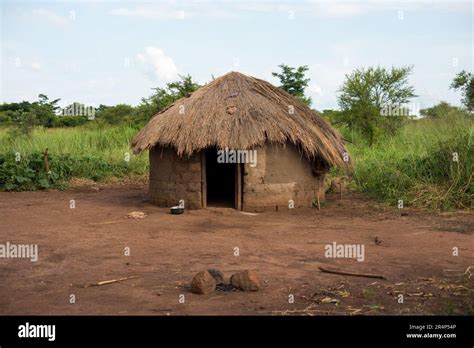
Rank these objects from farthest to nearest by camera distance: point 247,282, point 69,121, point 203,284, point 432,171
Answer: point 69,121, point 432,171, point 247,282, point 203,284

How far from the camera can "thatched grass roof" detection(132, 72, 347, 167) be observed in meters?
10.5

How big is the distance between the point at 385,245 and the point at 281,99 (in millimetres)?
4412

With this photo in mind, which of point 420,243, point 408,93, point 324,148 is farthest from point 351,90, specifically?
point 420,243

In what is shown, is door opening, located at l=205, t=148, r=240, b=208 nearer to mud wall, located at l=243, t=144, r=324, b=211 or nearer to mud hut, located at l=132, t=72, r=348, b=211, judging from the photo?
mud hut, located at l=132, t=72, r=348, b=211

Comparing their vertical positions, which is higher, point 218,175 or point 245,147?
point 245,147

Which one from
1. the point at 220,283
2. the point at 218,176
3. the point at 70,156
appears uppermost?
the point at 70,156

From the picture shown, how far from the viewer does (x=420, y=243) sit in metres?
8.10

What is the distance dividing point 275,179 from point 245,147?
0.90 metres

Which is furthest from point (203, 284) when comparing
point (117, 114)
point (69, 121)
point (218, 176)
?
point (69, 121)

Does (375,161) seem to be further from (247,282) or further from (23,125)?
(23,125)

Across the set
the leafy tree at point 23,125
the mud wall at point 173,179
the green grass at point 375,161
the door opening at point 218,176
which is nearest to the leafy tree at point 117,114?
the green grass at point 375,161

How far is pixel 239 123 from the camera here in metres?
10.7

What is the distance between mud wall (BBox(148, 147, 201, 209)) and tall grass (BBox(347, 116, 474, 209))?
12.0 ft

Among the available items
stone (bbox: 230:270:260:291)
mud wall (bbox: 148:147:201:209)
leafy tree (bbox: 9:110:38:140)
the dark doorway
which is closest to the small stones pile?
stone (bbox: 230:270:260:291)
